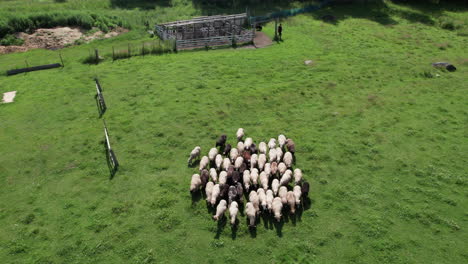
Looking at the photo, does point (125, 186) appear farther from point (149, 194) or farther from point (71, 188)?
point (71, 188)

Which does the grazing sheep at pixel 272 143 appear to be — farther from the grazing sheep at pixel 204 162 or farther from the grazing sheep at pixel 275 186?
the grazing sheep at pixel 204 162

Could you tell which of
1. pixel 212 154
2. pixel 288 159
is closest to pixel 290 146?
pixel 288 159

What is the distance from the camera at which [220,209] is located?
1458cm

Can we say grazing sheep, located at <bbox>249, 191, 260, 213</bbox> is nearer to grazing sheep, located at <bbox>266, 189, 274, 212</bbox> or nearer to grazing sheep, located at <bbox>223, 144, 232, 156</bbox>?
grazing sheep, located at <bbox>266, 189, 274, 212</bbox>

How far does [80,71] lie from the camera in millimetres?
29266

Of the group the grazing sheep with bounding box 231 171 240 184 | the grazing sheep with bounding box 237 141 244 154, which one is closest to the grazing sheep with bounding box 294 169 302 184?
the grazing sheep with bounding box 231 171 240 184

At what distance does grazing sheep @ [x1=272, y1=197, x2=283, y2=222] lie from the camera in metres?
14.3

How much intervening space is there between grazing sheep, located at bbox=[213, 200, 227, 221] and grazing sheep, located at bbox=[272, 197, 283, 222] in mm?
2504

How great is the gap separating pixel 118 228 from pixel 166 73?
58.5 ft

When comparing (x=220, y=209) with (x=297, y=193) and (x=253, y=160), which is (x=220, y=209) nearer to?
(x=253, y=160)

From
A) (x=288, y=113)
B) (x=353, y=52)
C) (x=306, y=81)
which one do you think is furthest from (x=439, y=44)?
(x=288, y=113)

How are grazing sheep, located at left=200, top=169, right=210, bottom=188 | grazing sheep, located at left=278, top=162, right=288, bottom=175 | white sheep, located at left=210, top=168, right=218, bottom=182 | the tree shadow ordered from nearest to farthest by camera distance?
grazing sheep, located at left=200, top=169, right=210, bottom=188 < white sheep, located at left=210, top=168, right=218, bottom=182 < grazing sheep, located at left=278, top=162, right=288, bottom=175 < the tree shadow

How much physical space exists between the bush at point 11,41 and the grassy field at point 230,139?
3618mm

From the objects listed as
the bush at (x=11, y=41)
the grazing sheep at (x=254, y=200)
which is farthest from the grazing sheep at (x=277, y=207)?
the bush at (x=11, y=41)
